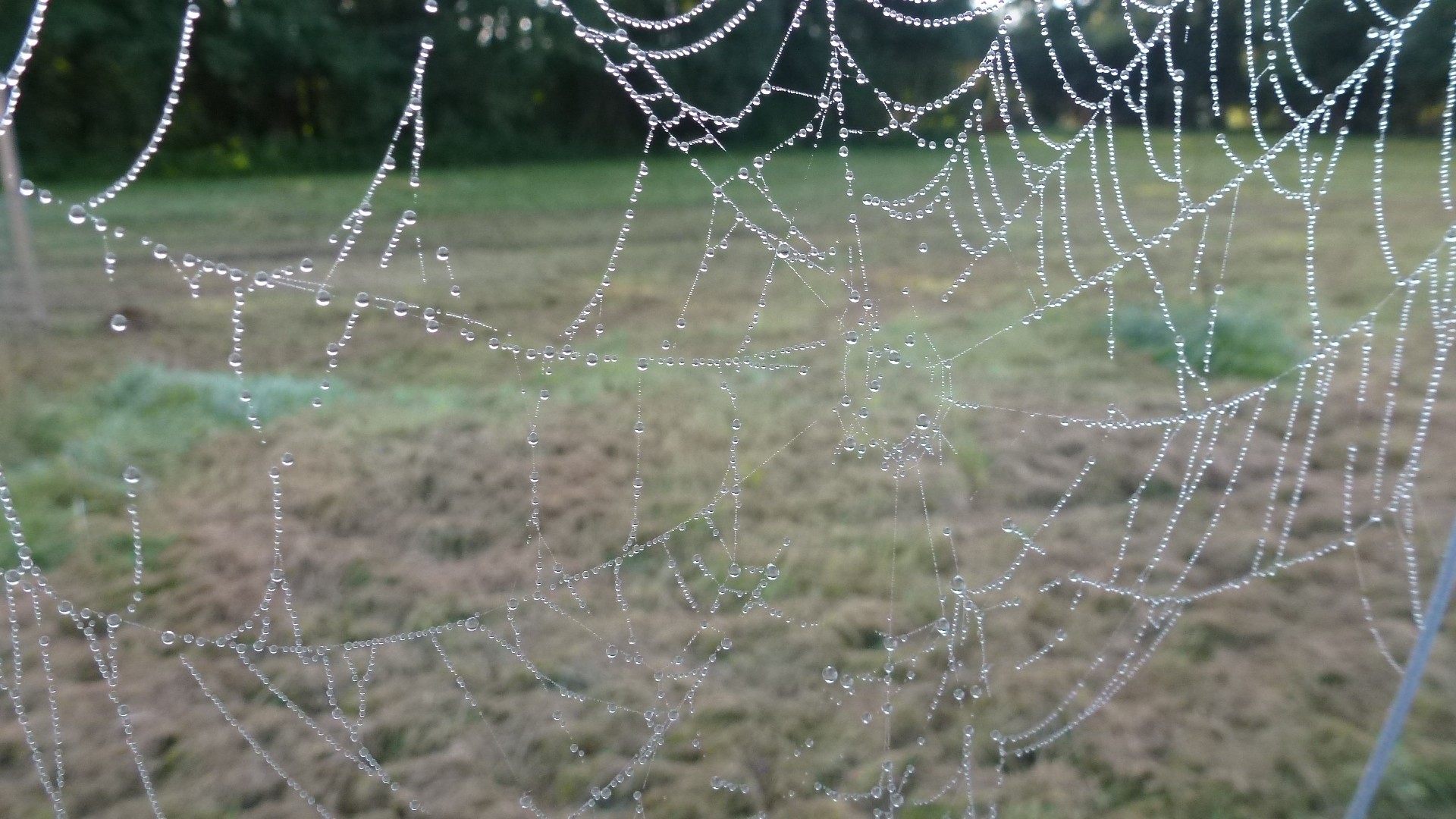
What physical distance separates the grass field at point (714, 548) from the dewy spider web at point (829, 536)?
0.01 m

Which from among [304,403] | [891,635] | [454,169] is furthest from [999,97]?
[454,169]

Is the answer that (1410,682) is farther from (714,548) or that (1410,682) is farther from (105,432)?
(105,432)

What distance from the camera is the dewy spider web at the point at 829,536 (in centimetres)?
198

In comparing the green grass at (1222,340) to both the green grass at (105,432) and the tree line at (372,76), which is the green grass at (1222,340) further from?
the green grass at (105,432)

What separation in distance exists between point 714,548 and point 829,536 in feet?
1.01

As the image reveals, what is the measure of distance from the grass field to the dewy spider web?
0.5 inches

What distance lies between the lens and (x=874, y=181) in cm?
604

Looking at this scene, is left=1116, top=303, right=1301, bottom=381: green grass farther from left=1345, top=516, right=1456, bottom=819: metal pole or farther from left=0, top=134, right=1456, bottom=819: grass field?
left=1345, top=516, right=1456, bottom=819: metal pole

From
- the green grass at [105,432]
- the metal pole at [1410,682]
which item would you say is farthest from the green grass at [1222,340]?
the green grass at [105,432]

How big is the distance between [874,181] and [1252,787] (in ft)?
14.9

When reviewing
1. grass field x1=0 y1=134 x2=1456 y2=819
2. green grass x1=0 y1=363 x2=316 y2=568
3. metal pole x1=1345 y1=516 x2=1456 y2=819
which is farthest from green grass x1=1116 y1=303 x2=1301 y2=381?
green grass x1=0 y1=363 x2=316 y2=568

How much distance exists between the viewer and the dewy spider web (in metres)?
1.98

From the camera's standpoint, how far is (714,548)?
8.64 feet

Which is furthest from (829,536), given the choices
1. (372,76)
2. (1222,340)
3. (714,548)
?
(372,76)
